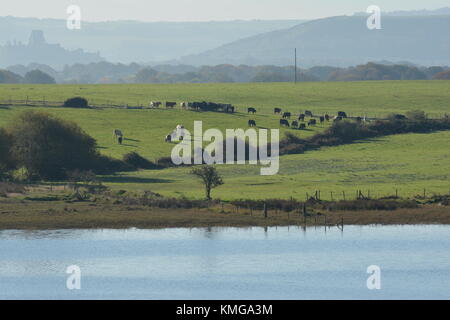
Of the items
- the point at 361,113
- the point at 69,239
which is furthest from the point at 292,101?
the point at 69,239

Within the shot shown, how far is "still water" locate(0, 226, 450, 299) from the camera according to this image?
4728cm

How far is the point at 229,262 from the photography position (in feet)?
176

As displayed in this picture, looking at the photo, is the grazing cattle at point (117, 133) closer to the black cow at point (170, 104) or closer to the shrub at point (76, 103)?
the shrub at point (76, 103)

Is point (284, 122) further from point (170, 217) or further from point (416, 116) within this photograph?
point (170, 217)

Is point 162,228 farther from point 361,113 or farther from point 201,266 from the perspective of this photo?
point 361,113

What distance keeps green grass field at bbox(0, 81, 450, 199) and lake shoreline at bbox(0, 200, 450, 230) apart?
5.39 metres

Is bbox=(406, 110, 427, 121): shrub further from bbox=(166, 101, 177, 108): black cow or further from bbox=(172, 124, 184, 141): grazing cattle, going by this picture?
bbox=(166, 101, 177, 108): black cow

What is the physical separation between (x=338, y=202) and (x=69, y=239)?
1976cm

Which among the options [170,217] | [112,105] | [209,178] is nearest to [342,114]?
[112,105]

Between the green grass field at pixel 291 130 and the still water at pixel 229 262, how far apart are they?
1186 centimetres

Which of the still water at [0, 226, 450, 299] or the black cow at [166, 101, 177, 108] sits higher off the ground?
the black cow at [166, 101, 177, 108]

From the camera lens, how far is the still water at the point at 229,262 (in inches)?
1861

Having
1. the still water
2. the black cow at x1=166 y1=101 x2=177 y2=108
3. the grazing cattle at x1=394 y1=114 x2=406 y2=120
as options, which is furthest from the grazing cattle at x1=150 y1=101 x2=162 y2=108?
the still water

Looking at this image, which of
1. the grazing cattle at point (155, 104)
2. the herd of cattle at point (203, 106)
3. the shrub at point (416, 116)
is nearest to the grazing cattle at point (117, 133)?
the herd of cattle at point (203, 106)
